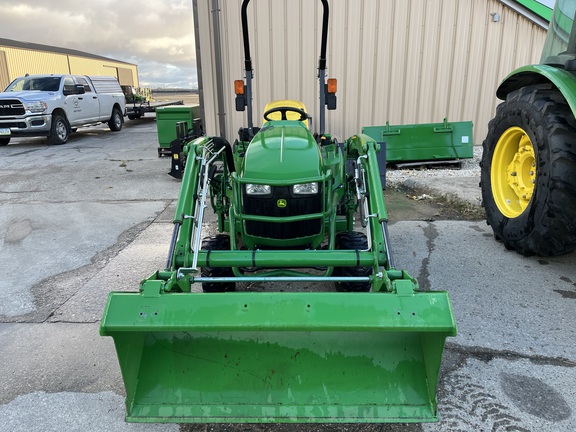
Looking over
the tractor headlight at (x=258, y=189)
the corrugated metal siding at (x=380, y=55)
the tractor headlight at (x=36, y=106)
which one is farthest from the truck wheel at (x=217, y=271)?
the tractor headlight at (x=36, y=106)

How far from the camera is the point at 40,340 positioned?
2924 millimetres

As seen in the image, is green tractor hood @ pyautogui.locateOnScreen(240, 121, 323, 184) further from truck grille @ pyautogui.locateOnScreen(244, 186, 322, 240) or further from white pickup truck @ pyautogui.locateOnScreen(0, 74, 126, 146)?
white pickup truck @ pyautogui.locateOnScreen(0, 74, 126, 146)

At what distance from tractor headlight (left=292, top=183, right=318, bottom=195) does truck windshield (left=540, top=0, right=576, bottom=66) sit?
2271 mm

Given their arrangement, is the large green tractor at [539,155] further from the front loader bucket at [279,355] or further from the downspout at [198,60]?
the downspout at [198,60]

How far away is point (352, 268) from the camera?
3.09m

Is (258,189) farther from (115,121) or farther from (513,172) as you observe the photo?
(115,121)

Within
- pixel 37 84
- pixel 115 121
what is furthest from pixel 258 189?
pixel 115 121

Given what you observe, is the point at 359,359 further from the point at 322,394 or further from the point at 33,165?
the point at 33,165

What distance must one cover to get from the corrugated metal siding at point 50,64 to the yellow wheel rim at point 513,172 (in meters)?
31.2

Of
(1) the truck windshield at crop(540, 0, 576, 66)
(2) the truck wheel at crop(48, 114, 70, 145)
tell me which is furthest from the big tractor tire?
(2) the truck wheel at crop(48, 114, 70, 145)


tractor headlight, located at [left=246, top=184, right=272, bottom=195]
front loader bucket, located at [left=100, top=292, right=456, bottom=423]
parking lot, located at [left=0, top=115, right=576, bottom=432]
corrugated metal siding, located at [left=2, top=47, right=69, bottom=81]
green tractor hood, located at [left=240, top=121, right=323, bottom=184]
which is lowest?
parking lot, located at [left=0, top=115, right=576, bottom=432]

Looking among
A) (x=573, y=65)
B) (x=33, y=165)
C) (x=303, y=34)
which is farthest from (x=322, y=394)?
(x=33, y=165)

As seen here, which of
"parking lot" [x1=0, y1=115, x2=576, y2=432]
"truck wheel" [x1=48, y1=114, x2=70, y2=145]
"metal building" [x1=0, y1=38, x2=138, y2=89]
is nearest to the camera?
"parking lot" [x1=0, y1=115, x2=576, y2=432]

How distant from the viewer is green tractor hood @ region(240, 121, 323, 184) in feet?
9.69
